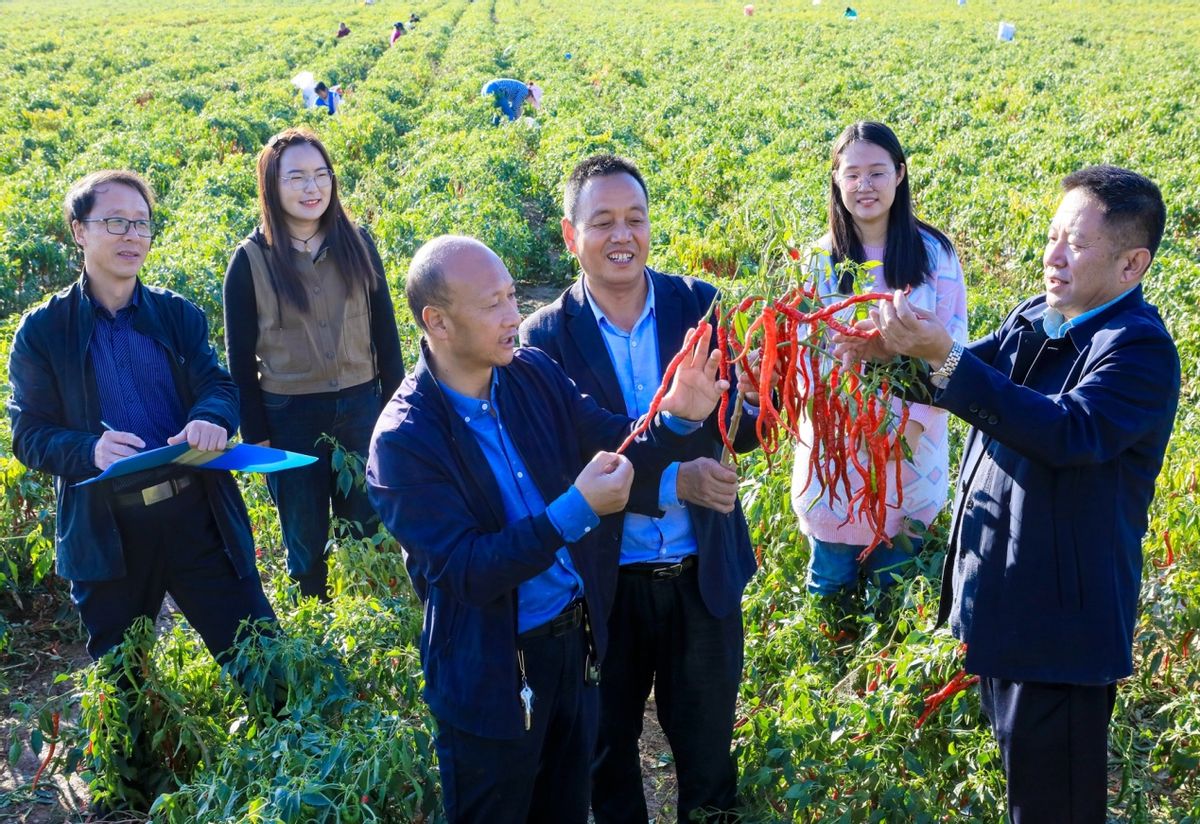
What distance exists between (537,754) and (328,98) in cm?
1881

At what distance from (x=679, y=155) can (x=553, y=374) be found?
11.5 metres

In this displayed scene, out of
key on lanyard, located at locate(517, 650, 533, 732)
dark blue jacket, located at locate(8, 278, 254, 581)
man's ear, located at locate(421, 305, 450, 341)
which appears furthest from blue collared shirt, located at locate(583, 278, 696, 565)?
dark blue jacket, located at locate(8, 278, 254, 581)

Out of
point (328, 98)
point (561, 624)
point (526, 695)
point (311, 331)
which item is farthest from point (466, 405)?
point (328, 98)

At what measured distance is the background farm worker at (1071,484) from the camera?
219 cm

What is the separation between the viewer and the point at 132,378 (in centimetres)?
311

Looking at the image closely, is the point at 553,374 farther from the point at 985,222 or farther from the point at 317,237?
the point at 985,222

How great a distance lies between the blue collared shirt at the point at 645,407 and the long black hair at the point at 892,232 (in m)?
0.79

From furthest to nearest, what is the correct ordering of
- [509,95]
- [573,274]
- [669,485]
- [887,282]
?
[509,95], [573,274], [887,282], [669,485]

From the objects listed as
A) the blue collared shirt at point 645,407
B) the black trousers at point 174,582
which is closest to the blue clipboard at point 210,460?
the black trousers at point 174,582

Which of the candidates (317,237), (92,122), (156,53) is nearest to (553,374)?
(317,237)

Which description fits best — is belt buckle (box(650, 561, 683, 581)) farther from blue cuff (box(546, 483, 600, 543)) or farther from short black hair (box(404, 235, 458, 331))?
short black hair (box(404, 235, 458, 331))

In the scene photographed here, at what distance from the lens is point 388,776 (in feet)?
7.93

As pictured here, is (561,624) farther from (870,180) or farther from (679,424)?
(870,180)

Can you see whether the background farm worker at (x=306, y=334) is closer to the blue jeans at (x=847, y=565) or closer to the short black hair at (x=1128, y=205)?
the blue jeans at (x=847, y=565)
